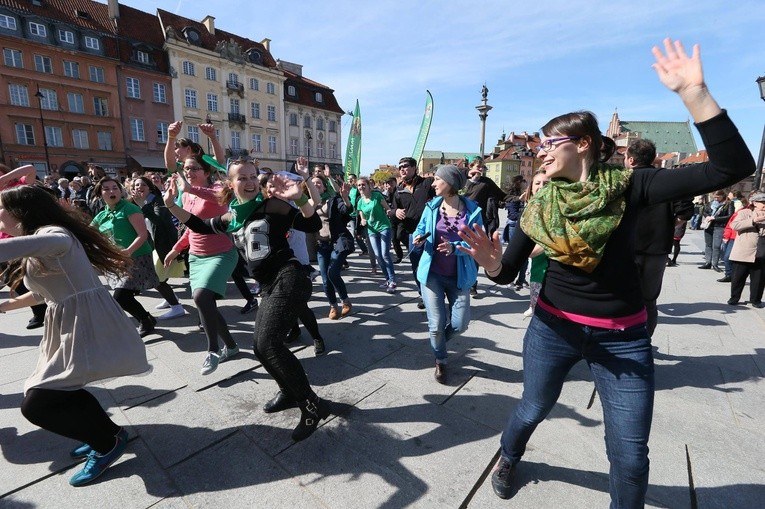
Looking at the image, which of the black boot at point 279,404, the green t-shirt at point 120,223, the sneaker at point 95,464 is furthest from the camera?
the green t-shirt at point 120,223

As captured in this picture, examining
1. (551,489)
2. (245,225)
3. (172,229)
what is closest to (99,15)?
(172,229)

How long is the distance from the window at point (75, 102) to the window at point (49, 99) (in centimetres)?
79

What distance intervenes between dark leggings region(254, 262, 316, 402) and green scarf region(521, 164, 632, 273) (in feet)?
5.81

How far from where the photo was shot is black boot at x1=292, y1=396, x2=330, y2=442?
8.41 ft

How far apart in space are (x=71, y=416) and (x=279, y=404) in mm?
1289

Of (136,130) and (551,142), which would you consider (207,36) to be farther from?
(551,142)

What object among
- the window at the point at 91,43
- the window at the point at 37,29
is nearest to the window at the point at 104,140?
the window at the point at 91,43

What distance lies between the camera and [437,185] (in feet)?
11.1

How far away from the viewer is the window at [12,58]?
25422 mm

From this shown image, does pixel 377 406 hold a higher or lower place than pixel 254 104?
lower

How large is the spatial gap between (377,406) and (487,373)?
1.19 metres

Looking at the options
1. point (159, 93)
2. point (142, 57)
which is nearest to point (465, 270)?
point (159, 93)

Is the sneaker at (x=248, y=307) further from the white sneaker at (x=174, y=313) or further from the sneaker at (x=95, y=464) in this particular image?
the sneaker at (x=95, y=464)

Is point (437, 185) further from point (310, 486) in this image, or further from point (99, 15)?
point (99, 15)
